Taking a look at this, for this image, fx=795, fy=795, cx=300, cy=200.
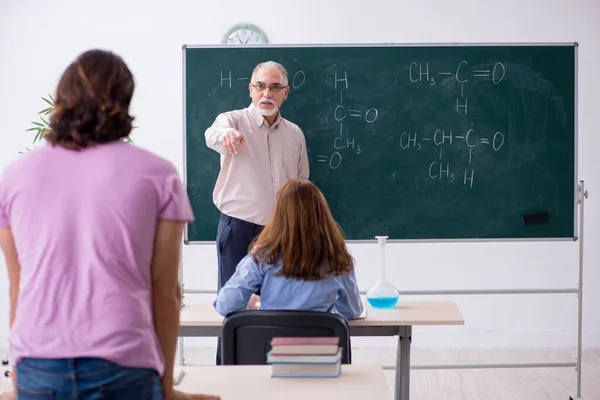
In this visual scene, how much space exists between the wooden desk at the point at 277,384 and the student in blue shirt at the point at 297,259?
0.59 meters

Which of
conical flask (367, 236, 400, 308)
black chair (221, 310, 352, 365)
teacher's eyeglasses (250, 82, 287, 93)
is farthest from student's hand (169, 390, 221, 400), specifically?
teacher's eyeglasses (250, 82, 287, 93)

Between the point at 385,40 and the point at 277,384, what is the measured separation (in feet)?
12.3

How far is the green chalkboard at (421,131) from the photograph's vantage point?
4.35 m

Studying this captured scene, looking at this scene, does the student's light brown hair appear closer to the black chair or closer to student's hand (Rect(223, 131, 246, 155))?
the black chair

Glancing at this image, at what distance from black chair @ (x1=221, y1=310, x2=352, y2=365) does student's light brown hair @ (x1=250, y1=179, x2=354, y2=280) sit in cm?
27

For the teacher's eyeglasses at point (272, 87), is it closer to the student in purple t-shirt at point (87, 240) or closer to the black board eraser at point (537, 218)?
the black board eraser at point (537, 218)

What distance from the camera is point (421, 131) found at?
14.4 ft

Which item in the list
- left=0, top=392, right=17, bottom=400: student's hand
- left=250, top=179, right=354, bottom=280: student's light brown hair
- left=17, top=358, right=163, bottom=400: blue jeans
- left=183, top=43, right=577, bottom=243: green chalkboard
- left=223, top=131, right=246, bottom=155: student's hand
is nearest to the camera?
left=17, top=358, right=163, bottom=400: blue jeans

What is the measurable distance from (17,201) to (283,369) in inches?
36.2

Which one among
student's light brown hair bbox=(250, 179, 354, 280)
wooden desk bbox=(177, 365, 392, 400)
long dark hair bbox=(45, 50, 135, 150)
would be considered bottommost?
wooden desk bbox=(177, 365, 392, 400)

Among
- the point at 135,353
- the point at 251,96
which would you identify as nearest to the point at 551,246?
the point at 251,96

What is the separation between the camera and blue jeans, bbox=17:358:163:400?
4.69ft

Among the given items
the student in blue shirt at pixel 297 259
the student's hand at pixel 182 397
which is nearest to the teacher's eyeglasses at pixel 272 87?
the student in blue shirt at pixel 297 259

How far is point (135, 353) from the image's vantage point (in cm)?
146
